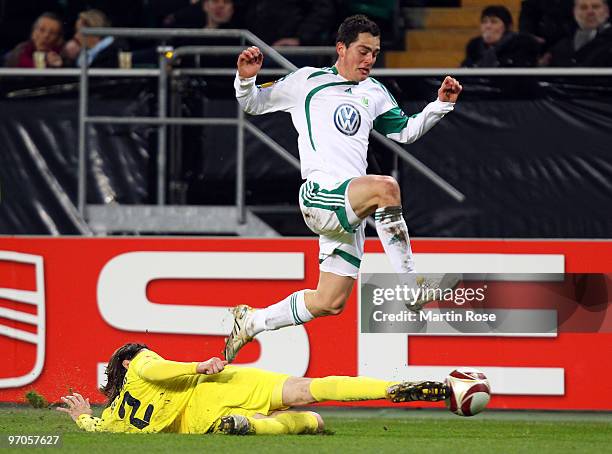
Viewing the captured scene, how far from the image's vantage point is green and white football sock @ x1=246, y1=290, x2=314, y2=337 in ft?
29.3

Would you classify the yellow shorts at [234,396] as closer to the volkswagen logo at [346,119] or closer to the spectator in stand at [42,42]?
the volkswagen logo at [346,119]

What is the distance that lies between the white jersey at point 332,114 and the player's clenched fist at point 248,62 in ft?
0.20

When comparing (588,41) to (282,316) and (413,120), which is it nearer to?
(413,120)

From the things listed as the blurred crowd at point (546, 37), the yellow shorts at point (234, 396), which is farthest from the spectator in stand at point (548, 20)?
the yellow shorts at point (234, 396)

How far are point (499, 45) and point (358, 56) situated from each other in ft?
14.2

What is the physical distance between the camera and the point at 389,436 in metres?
9.03

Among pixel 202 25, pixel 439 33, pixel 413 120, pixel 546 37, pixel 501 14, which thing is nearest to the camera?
pixel 413 120

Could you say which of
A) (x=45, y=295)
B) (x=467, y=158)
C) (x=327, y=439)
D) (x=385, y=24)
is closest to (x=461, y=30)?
(x=385, y=24)

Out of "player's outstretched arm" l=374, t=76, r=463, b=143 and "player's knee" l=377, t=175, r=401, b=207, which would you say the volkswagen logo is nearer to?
"player's outstretched arm" l=374, t=76, r=463, b=143

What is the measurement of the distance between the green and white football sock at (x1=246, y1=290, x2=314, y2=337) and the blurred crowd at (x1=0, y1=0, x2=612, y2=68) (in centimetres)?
445

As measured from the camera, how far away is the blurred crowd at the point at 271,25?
12.8 meters

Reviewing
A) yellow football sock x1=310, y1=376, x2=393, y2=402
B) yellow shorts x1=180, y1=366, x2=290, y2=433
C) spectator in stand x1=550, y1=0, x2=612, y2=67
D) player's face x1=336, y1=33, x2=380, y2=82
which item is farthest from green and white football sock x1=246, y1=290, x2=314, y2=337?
spectator in stand x1=550, y1=0, x2=612, y2=67

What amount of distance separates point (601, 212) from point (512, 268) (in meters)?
1.35

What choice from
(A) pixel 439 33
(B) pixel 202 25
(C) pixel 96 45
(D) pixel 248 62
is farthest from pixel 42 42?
(D) pixel 248 62
